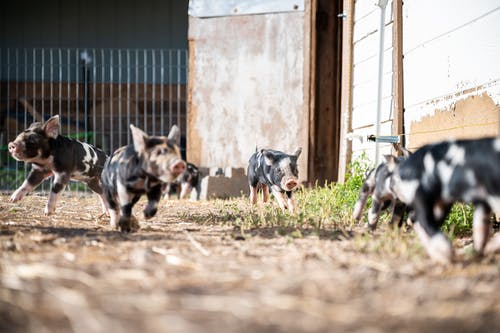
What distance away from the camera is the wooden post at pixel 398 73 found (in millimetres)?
7117

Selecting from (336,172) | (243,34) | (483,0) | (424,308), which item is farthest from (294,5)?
(424,308)

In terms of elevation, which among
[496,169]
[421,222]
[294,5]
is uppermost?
[294,5]

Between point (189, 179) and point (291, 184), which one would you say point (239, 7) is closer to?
point (189, 179)

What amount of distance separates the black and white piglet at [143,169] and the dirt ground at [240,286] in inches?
20.9

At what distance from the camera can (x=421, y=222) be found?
3.63m

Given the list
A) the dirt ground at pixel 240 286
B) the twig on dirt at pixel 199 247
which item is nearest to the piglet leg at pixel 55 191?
the dirt ground at pixel 240 286

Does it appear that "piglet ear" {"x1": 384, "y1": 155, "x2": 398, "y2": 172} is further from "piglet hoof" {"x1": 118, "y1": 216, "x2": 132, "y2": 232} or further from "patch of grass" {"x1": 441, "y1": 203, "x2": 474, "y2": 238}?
"piglet hoof" {"x1": 118, "y1": 216, "x2": 132, "y2": 232}

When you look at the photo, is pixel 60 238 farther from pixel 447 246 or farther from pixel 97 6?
pixel 97 6

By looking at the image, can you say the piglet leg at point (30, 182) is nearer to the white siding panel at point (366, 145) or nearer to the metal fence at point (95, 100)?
the white siding panel at point (366, 145)

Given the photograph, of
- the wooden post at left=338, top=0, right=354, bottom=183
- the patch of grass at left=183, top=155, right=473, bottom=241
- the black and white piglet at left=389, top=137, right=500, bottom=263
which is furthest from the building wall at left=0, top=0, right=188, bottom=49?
the black and white piglet at left=389, top=137, right=500, bottom=263

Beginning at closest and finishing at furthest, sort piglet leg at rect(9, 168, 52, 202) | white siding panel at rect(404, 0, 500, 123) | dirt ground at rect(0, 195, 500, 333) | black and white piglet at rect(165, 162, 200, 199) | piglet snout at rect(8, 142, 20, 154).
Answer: dirt ground at rect(0, 195, 500, 333)
white siding panel at rect(404, 0, 500, 123)
piglet snout at rect(8, 142, 20, 154)
piglet leg at rect(9, 168, 52, 202)
black and white piglet at rect(165, 162, 200, 199)

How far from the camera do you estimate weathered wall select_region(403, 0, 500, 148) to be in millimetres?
5441

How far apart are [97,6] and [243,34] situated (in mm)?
7591

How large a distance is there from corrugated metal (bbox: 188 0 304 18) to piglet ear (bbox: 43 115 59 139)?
426 centimetres
